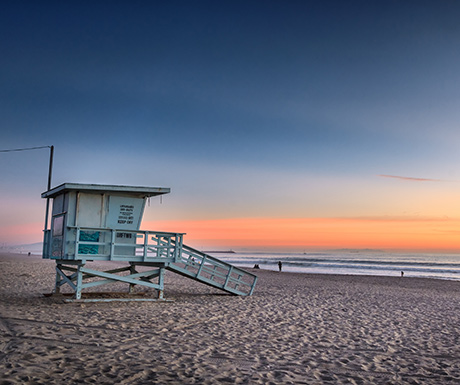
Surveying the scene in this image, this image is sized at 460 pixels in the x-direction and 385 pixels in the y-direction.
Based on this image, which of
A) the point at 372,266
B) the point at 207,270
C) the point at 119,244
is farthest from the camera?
the point at 372,266

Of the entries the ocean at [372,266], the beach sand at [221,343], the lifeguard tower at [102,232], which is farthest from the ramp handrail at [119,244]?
the ocean at [372,266]

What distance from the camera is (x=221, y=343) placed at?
8.45 meters

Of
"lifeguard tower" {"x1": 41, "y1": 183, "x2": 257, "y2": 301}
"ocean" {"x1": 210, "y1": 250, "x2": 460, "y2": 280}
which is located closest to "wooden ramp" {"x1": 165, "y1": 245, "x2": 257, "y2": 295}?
"lifeguard tower" {"x1": 41, "y1": 183, "x2": 257, "y2": 301}

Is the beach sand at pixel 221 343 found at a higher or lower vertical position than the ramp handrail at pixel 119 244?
lower

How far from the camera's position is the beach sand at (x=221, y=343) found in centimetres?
638

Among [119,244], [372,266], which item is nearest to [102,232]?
[119,244]

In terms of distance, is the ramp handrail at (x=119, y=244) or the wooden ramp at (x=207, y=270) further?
the wooden ramp at (x=207, y=270)

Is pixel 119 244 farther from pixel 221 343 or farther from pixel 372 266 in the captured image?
pixel 372 266

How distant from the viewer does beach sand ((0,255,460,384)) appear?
638 centimetres

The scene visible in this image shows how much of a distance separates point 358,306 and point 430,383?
8717 mm

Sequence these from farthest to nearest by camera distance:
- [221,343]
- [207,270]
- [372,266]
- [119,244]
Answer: [372,266] → [207,270] → [119,244] → [221,343]

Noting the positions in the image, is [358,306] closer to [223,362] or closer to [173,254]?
[173,254]

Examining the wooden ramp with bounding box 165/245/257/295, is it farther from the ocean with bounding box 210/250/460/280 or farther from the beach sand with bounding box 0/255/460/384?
the ocean with bounding box 210/250/460/280

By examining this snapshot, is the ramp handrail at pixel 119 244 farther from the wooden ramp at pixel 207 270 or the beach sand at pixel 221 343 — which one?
the beach sand at pixel 221 343
